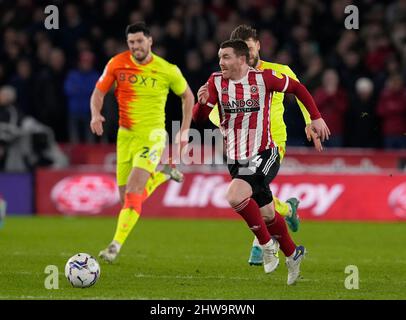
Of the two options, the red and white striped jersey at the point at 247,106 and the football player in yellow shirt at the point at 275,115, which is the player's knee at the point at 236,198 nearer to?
the red and white striped jersey at the point at 247,106

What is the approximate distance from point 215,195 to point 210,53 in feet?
9.67

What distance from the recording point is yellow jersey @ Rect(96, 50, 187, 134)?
1226 centimetres

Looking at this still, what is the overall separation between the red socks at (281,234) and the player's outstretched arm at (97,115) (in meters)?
2.41

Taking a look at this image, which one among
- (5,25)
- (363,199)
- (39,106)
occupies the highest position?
(5,25)

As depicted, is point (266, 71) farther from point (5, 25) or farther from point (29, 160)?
point (5, 25)

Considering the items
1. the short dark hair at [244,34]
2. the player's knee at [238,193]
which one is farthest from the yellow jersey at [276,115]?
the player's knee at [238,193]

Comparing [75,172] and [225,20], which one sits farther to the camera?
[225,20]

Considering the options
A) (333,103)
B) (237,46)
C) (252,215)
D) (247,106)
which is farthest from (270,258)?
(333,103)

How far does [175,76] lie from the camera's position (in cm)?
1238

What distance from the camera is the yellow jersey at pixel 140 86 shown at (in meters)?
12.3

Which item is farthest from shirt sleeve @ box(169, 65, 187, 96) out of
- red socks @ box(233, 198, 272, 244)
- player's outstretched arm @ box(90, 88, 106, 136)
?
red socks @ box(233, 198, 272, 244)
